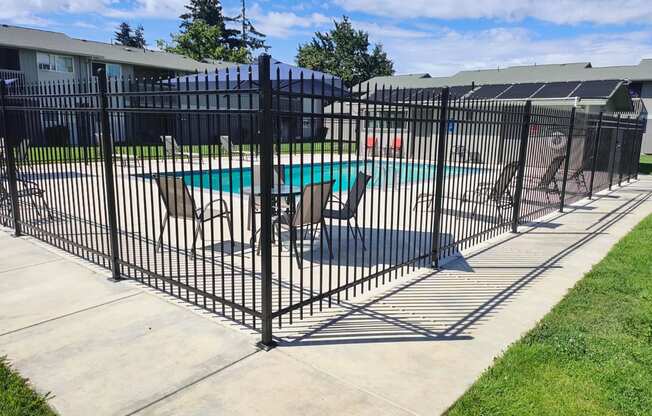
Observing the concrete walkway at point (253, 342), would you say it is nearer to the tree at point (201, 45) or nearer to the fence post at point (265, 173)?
the fence post at point (265, 173)

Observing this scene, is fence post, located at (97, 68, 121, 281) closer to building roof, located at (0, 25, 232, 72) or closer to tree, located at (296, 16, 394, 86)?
building roof, located at (0, 25, 232, 72)

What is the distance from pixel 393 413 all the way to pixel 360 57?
56.4 m

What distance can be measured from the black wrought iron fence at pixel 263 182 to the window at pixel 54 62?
22.4m

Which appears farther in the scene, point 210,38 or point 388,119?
point 210,38

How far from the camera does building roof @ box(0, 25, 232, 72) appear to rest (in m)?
24.3

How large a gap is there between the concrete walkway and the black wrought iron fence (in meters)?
0.26

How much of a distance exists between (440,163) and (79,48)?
1114 inches

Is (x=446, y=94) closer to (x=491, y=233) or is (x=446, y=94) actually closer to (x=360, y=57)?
(x=491, y=233)

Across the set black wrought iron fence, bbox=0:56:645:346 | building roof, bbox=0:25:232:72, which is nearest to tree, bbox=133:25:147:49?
building roof, bbox=0:25:232:72

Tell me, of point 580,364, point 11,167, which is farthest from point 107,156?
point 580,364

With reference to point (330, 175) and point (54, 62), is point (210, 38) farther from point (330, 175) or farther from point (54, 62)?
point (330, 175)

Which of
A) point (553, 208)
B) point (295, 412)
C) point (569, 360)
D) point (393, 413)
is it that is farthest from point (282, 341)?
point (553, 208)

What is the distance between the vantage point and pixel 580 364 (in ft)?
10.5

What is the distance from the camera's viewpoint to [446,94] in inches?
200
